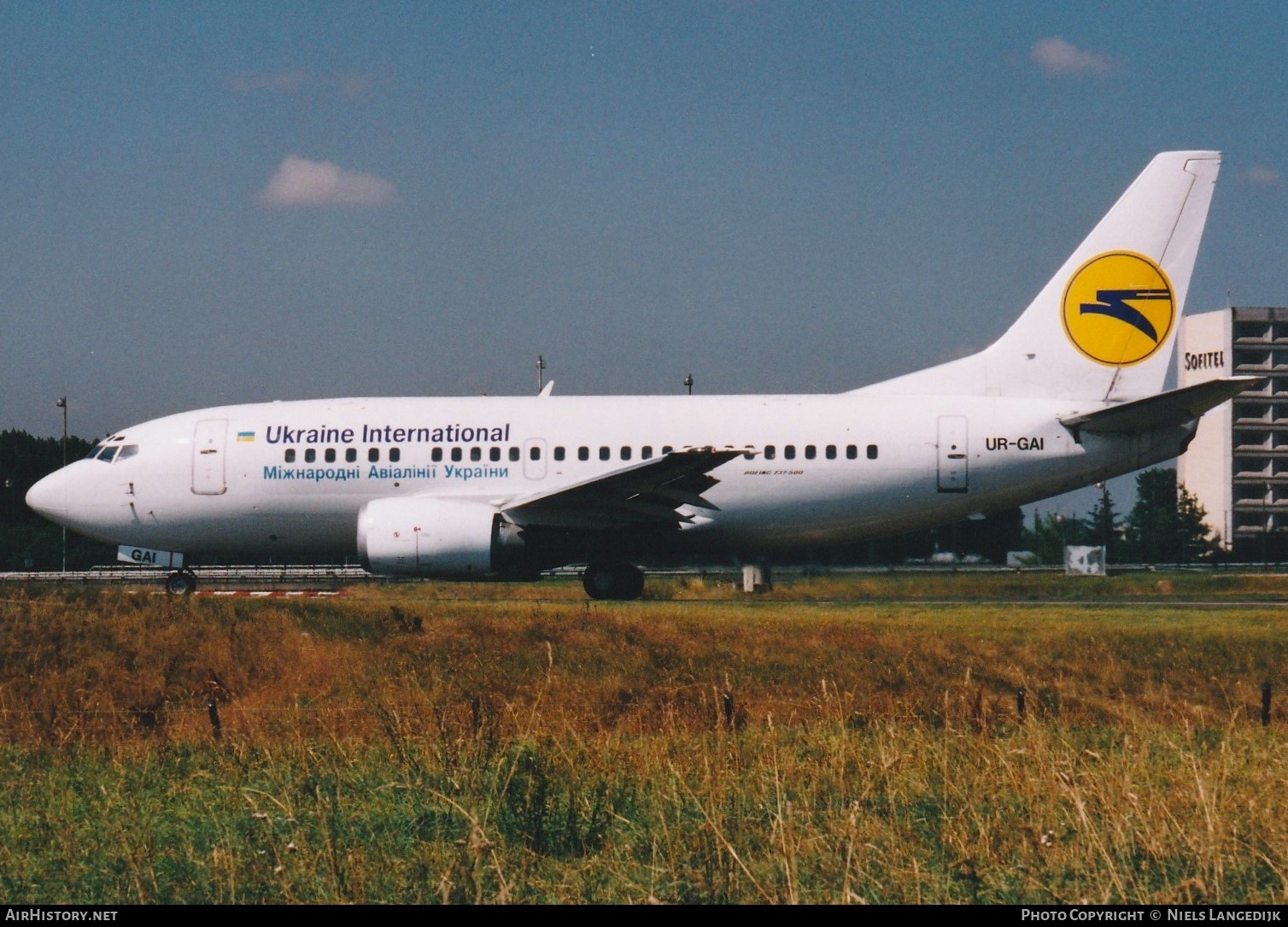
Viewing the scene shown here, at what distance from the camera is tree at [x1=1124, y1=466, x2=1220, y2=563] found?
79.4m

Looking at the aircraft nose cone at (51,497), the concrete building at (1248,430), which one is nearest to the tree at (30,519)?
the aircraft nose cone at (51,497)

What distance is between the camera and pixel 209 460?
25094 mm

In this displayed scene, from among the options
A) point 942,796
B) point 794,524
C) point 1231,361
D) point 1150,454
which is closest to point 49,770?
point 942,796

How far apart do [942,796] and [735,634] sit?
32.5 feet

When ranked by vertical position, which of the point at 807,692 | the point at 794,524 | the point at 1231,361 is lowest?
the point at 807,692

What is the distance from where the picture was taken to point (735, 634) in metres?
18.2

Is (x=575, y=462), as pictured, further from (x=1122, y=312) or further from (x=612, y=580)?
(x=1122, y=312)

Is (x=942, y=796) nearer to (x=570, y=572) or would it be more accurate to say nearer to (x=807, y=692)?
(x=807, y=692)

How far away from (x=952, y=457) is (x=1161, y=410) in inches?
143

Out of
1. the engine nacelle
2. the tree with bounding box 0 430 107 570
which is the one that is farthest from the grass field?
the tree with bounding box 0 430 107 570

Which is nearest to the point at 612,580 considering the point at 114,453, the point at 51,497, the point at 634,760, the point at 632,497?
the point at 632,497

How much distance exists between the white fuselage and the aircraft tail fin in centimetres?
97

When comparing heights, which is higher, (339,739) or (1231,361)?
(1231,361)

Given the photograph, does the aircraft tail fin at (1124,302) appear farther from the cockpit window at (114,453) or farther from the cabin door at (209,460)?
the cockpit window at (114,453)
